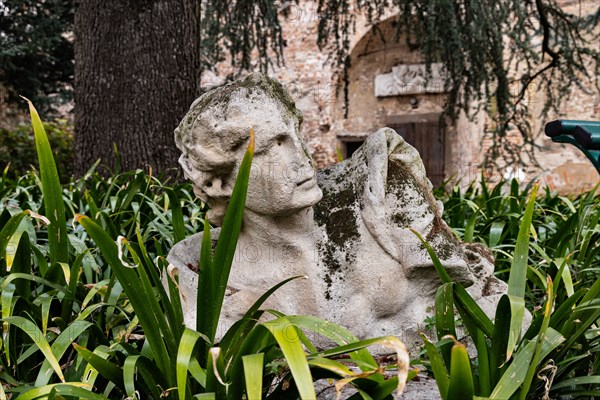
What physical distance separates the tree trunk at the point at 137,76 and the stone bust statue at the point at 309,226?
2.47 metres

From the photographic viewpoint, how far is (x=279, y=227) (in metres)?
1.99

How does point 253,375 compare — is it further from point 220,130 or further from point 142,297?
point 220,130

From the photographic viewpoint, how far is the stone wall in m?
12.2

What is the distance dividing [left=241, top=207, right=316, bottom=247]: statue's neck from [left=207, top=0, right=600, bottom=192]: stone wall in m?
10.1

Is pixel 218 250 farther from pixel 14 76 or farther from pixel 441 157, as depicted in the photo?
pixel 441 157

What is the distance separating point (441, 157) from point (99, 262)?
1108cm

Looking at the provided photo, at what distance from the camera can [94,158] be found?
4.60 meters

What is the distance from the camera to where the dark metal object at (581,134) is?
2.76m

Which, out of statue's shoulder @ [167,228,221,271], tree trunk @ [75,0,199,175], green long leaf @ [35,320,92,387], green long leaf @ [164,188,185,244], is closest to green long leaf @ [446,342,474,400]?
statue's shoulder @ [167,228,221,271]

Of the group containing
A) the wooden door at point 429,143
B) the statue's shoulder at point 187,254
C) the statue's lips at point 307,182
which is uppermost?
the statue's lips at point 307,182

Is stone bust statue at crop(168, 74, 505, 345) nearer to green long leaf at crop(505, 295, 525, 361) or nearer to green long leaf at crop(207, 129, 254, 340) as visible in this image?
green long leaf at crop(207, 129, 254, 340)

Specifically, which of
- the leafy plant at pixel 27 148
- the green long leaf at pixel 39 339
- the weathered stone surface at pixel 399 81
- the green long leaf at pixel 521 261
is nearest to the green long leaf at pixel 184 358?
the green long leaf at pixel 39 339

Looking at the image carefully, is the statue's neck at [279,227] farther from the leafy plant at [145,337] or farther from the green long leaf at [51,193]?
the green long leaf at [51,193]

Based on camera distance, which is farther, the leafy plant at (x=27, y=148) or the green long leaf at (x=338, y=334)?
the leafy plant at (x=27, y=148)
